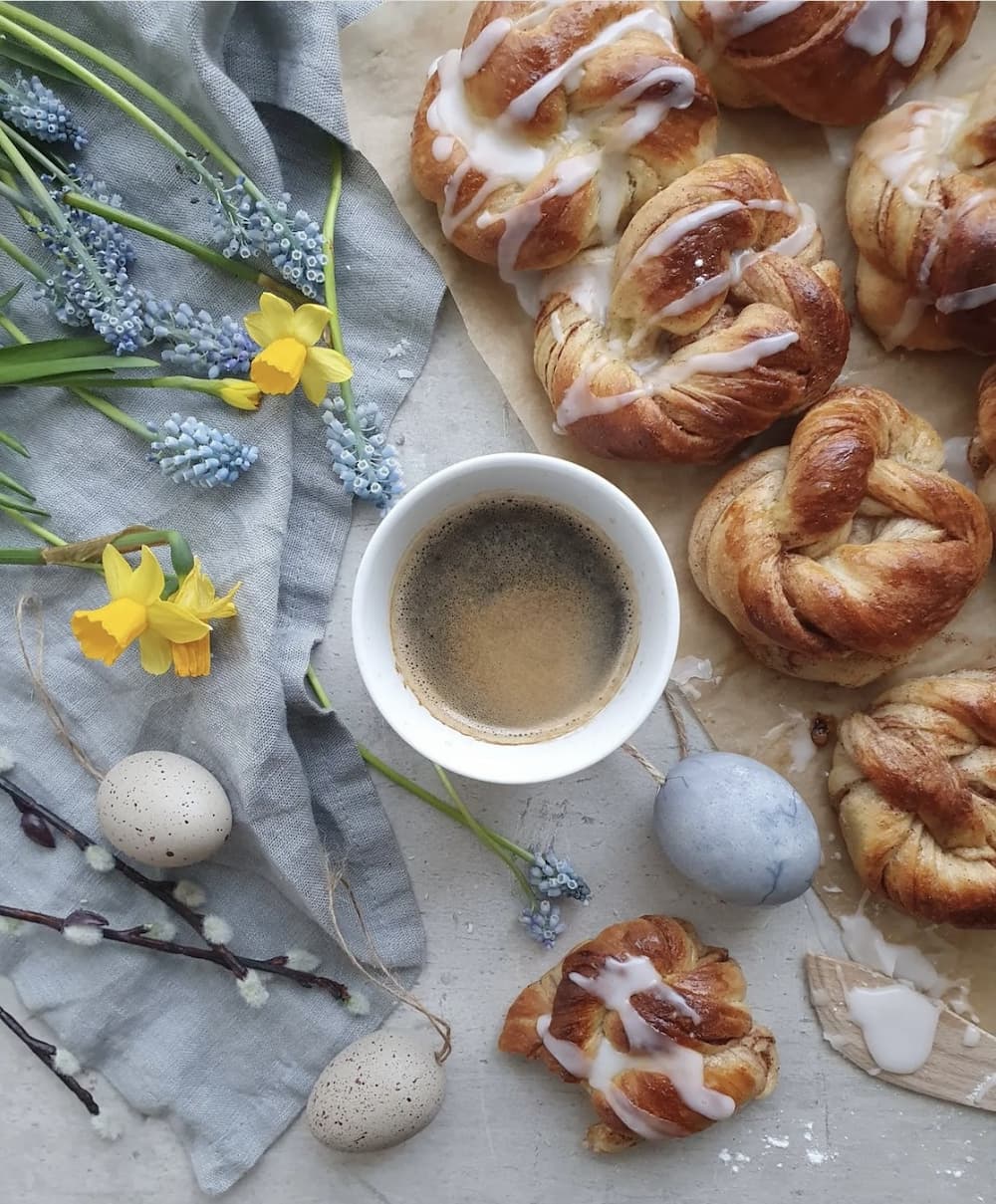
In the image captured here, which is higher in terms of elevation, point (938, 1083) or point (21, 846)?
point (21, 846)

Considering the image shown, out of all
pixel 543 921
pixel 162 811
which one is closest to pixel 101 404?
pixel 162 811

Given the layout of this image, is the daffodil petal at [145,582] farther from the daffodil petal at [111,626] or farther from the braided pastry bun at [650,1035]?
the braided pastry bun at [650,1035]

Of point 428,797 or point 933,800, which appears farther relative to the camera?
point 428,797

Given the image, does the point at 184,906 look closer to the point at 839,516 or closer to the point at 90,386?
the point at 90,386

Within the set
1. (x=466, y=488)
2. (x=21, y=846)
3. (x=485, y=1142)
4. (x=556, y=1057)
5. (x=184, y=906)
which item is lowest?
(x=485, y=1142)

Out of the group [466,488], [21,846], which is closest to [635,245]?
[466,488]

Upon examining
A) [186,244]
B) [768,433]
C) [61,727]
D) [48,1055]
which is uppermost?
[186,244]

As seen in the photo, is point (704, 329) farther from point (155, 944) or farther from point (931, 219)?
point (155, 944)
